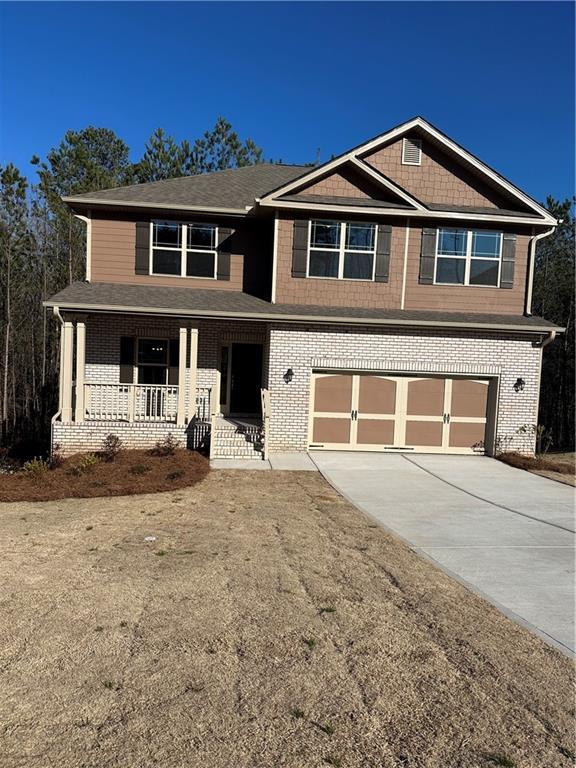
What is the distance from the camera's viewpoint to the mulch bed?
9266 mm

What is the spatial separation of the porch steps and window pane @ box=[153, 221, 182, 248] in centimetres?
529

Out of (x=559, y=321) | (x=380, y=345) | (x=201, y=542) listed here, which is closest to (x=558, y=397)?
(x=559, y=321)

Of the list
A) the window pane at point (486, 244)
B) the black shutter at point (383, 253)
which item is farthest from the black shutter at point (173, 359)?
the window pane at point (486, 244)

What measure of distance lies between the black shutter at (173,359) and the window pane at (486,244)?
8.36m

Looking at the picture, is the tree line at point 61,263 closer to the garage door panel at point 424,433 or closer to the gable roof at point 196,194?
the gable roof at point 196,194

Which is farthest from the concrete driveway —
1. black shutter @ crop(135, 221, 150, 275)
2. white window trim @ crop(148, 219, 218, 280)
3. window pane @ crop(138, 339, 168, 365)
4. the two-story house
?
black shutter @ crop(135, 221, 150, 275)

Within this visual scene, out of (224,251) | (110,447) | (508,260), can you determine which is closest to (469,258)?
(508,260)

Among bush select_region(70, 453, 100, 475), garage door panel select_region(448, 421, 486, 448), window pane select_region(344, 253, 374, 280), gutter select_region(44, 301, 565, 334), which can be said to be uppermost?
window pane select_region(344, 253, 374, 280)

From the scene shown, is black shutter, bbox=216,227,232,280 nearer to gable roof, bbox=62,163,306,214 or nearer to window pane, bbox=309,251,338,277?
gable roof, bbox=62,163,306,214

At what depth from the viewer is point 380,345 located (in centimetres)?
1335

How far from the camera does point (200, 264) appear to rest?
575 inches

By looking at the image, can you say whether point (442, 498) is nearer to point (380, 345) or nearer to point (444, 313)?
point (380, 345)

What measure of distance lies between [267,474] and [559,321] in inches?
910

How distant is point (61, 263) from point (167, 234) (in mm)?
13624
